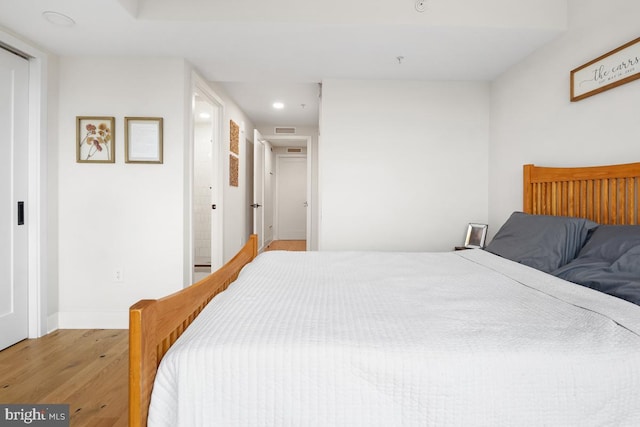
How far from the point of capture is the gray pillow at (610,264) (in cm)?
134

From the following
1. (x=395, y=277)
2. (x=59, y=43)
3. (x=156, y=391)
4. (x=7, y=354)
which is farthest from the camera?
(x=59, y=43)

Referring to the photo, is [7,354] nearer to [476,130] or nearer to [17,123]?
[17,123]

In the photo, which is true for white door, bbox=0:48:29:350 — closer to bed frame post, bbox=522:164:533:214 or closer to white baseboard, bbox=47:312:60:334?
white baseboard, bbox=47:312:60:334

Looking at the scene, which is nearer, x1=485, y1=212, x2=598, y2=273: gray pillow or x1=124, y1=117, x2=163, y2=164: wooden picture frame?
x1=485, y1=212, x2=598, y2=273: gray pillow

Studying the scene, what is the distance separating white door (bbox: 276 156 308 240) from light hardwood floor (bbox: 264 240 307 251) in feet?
1.00

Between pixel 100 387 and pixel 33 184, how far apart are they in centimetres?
A: 164

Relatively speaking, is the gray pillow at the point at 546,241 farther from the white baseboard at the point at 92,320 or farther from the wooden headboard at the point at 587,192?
the white baseboard at the point at 92,320

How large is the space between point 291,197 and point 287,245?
4.41 feet

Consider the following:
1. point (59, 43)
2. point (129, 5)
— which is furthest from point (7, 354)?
point (129, 5)

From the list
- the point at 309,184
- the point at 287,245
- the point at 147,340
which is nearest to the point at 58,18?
the point at 147,340

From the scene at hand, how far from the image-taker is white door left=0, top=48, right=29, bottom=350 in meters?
2.36

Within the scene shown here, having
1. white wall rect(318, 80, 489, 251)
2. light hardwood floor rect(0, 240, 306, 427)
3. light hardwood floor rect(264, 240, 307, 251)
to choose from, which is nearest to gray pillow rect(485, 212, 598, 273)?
white wall rect(318, 80, 489, 251)

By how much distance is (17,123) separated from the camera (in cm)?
246

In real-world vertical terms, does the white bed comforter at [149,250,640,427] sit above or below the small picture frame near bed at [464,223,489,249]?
below
